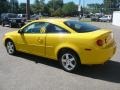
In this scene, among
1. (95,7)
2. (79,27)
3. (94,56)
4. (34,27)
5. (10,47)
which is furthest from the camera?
(95,7)

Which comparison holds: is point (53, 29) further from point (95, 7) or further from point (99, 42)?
point (95, 7)

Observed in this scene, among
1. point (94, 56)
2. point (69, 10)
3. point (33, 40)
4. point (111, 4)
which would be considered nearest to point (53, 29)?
point (33, 40)

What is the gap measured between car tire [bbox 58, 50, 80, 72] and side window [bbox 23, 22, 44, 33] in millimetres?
1338

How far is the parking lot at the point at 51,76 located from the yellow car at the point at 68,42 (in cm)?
37

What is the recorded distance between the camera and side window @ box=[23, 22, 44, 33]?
877 cm

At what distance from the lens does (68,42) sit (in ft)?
25.1

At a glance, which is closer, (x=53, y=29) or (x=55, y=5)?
(x=53, y=29)

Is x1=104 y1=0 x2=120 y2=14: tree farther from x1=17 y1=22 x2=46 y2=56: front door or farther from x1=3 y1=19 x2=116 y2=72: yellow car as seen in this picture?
x1=3 y1=19 x2=116 y2=72: yellow car

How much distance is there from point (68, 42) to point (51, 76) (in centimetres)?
107

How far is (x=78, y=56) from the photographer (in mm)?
7484

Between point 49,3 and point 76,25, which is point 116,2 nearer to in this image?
point 49,3

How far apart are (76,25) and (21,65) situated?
2.15 metres

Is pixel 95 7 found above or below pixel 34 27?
above

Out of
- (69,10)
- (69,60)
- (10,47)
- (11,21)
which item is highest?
(69,10)
